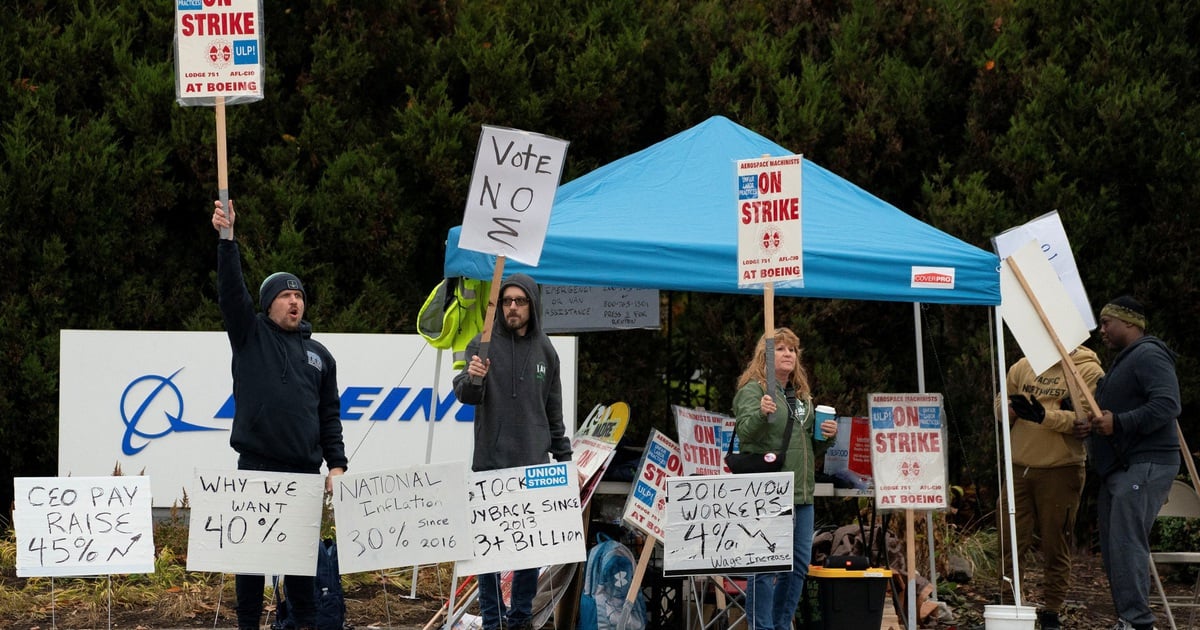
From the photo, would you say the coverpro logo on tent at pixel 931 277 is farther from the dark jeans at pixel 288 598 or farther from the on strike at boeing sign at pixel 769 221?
the dark jeans at pixel 288 598

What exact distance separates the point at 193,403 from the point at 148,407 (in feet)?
1.06

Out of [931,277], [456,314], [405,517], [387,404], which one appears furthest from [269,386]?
[387,404]

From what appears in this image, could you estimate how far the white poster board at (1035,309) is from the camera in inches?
341

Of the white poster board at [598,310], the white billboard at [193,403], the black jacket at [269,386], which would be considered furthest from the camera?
the white billboard at [193,403]

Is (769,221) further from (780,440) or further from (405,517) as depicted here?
(405,517)

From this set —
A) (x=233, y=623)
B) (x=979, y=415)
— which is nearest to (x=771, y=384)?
(x=233, y=623)

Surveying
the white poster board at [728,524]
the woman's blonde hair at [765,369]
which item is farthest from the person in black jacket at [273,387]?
the woman's blonde hair at [765,369]

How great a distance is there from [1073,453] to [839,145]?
13.4ft

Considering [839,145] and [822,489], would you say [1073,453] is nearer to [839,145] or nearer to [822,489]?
[822,489]

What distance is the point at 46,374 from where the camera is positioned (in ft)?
36.3

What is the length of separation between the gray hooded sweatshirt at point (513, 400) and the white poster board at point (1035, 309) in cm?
288

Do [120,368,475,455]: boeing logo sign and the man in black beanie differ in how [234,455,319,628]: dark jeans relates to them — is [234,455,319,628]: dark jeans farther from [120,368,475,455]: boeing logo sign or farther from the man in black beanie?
the man in black beanie

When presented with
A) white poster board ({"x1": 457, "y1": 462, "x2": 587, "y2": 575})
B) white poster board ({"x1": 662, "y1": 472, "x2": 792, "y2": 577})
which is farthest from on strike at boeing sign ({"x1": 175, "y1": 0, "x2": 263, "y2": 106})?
white poster board ({"x1": 662, "y1": 472, "x2": 792, "y2": 577})

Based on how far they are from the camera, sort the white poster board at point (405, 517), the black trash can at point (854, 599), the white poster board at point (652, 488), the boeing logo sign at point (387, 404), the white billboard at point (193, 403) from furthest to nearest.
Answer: the boeing logo sign at point (387, 404) < the white billboard at point (193, 403) < the black trash can at point (854, 599) < the white poster board at point (652, 488) < the white poster board at point (405, 517)
